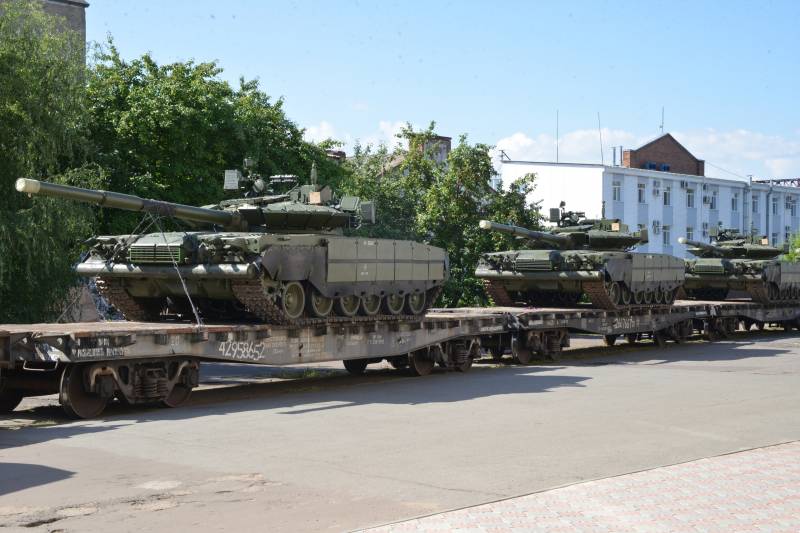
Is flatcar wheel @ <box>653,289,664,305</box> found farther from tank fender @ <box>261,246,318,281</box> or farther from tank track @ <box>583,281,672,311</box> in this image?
tank fender @ <box>261,246,318,281</box>

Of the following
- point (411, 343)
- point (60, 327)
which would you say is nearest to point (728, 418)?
point (411, 343)

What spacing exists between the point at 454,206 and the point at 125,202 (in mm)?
20091

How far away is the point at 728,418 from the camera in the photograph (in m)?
14.1

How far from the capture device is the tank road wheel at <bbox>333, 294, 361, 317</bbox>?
18.6 m

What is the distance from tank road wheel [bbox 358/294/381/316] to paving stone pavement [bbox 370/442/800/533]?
9.56 m

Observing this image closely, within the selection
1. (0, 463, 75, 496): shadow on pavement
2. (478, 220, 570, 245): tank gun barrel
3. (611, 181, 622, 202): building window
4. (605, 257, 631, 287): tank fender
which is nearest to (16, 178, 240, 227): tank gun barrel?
(0, 463, 75, 496): shadow on pavement

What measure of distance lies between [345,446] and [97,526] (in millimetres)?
4072

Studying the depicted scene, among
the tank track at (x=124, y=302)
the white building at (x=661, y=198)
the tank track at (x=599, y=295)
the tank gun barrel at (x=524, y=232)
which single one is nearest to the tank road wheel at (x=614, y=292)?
the tank track at (x=599, y=295)

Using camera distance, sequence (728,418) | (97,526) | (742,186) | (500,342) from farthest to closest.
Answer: (742,186), (500,342), (728,418), (97,526)

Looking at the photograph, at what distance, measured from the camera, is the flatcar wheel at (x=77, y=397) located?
1377cm

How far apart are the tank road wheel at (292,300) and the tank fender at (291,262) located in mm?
198

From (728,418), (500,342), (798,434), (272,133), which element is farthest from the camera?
(272,133)

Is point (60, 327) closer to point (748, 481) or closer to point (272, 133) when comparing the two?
point (748, 481)

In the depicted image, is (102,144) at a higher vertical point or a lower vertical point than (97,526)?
higher
